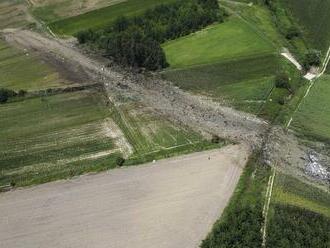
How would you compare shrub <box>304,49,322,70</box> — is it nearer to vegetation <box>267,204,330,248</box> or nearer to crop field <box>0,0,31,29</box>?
vegetation <box>267,204,330,248</box>

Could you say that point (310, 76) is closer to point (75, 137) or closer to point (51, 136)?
point (75, 137)

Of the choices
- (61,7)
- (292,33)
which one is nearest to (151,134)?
(292,33)

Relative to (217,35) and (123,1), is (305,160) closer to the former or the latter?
(217,35)

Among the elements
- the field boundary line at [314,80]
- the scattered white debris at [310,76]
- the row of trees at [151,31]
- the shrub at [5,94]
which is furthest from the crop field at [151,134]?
the scattered white debris at [310,76]

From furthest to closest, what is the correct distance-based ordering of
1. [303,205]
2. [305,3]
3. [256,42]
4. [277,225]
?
[305,3] < [256,42] < [303,205] < [277,225]

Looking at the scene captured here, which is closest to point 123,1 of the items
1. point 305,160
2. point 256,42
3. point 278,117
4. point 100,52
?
point 100,52

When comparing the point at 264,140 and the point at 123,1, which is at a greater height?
the point at 123,1
